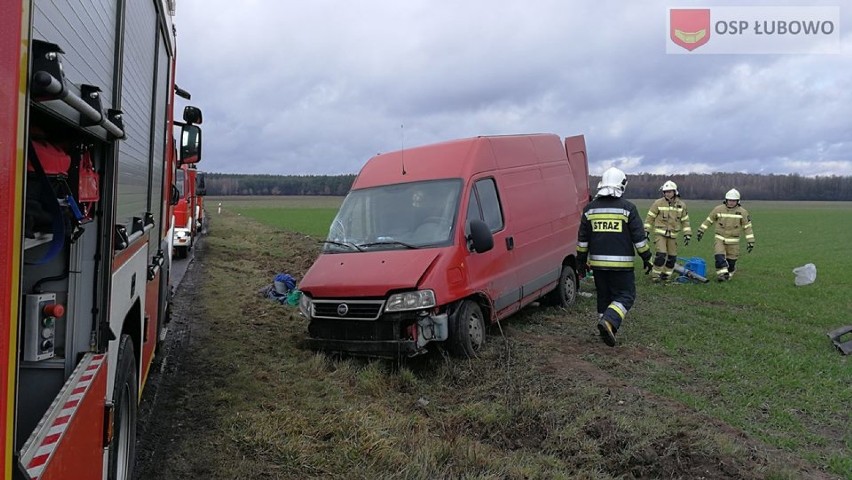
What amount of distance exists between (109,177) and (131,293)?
100cm

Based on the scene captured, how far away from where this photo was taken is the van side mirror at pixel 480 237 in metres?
6.49

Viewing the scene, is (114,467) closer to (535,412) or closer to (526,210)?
(535,412)

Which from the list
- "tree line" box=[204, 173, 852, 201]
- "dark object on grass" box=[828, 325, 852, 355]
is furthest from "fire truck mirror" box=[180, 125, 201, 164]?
"tree line" box=[204, 173, 852, 201]

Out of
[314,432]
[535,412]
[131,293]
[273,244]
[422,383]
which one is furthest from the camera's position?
[273,244]

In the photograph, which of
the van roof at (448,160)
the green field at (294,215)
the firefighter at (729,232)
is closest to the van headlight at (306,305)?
the van roof at (448,160)

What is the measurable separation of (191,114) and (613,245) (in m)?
4.90

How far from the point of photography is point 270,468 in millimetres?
3961

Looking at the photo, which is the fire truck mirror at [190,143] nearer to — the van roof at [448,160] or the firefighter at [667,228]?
the van roof at [448,160]

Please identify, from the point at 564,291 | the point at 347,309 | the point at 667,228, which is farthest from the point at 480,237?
the point at 667,228

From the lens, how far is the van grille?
6043mm

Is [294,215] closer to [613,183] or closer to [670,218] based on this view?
[670,218]

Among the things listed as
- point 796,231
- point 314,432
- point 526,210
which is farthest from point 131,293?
point 796,231

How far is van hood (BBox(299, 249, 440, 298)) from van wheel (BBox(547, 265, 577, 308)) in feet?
11.4

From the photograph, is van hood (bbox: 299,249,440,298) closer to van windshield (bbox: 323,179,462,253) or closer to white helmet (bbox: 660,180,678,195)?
van windshield (bbox: 323,179,462,253)
